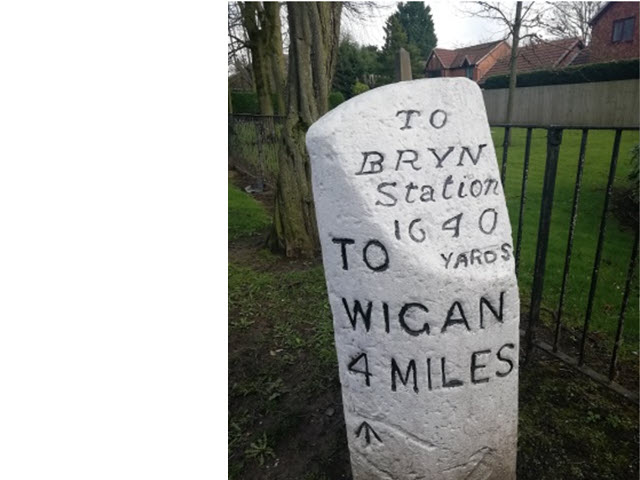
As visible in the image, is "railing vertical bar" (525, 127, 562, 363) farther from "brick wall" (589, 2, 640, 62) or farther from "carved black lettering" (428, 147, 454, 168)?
"brick wall" (589, 2, 640, 62)

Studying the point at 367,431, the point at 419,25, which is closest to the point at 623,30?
the point at 367,431

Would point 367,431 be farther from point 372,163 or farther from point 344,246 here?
point 372,163

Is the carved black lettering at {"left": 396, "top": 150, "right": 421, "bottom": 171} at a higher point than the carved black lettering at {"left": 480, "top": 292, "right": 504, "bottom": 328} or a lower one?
higher

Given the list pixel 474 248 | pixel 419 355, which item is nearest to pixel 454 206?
pixel 474 248

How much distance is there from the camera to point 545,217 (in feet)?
8.57

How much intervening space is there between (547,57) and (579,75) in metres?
3.66

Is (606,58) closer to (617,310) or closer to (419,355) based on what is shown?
(617,310)

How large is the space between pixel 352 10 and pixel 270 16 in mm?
2080

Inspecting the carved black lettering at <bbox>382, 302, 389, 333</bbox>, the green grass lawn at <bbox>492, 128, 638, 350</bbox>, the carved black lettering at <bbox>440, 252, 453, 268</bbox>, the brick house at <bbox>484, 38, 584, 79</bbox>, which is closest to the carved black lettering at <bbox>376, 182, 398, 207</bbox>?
the carved black lettering at <bbox>440, 252, 453, 268</bbox>

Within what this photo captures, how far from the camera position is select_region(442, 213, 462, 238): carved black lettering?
1.49 m

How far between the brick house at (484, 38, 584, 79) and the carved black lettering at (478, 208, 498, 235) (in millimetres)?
17772

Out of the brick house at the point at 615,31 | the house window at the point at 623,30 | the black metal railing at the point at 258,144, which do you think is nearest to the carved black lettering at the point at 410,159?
the black metal railing at the point at 258,144

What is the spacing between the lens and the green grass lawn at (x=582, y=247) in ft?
11.6

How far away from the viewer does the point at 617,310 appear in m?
3.54
